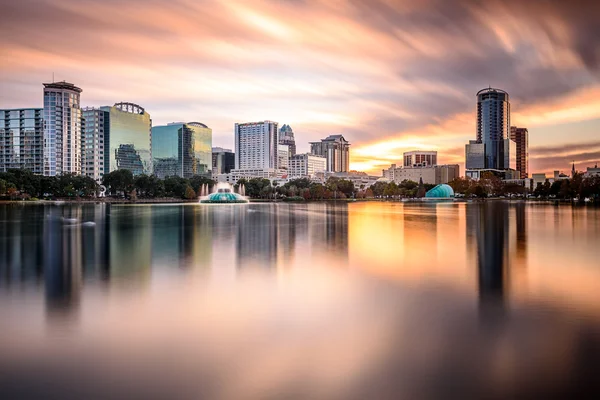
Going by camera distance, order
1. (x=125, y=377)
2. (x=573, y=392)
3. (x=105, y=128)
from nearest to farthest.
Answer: (x=573, y=392)
(x=125, y=377)
(x=105, y=128)

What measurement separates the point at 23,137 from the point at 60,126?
1326cm

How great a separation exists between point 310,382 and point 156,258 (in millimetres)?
→ 10935

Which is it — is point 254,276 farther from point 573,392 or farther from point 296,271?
point 573,392

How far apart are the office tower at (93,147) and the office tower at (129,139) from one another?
238 centimetres

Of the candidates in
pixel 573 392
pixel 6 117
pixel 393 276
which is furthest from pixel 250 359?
pixel 6 117

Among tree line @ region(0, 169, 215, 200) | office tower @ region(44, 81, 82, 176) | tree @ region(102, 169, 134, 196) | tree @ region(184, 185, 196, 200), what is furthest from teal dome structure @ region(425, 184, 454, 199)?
office tower @ region(44, 81, 82, 176)

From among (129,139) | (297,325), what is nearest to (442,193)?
(129,139)

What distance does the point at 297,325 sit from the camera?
8.11 m

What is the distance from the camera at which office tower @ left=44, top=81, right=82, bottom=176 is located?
14488 centimetres

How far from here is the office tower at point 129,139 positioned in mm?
163250

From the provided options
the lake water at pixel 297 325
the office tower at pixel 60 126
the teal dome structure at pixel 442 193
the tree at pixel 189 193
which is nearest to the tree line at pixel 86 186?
the tree at pixel 189 193

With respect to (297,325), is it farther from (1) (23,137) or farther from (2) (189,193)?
(1) (23,137)

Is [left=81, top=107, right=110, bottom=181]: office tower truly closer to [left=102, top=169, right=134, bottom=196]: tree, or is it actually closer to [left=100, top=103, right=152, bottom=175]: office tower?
[left=100, top=103, right=152, bottom=175]: office tower

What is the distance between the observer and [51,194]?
106 meters
